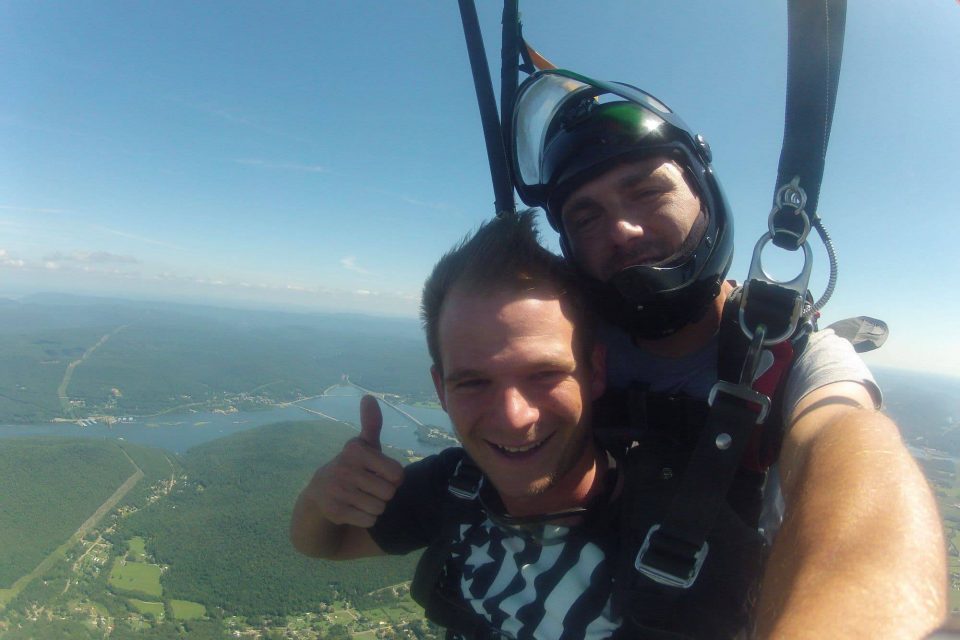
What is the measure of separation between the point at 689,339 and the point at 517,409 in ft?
2.34

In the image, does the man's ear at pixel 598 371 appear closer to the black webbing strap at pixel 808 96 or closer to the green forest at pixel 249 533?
the black webbing strap at pixel 808 96

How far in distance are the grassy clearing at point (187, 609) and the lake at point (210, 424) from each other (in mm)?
11512

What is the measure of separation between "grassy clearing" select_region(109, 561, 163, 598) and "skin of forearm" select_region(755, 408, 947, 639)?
20542 millimetres

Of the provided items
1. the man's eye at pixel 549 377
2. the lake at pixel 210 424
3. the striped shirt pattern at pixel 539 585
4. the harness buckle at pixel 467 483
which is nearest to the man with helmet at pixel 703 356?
the man's eye at pixel 549 377

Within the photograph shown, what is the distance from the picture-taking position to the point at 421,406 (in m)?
32.8

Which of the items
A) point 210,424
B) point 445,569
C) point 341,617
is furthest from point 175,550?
point 445,569

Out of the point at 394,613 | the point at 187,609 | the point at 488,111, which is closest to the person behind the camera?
the point at 488,111

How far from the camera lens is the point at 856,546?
68 centimetres

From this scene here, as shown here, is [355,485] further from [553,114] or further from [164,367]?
[164,367]

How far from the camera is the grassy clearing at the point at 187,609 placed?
44.7 ft

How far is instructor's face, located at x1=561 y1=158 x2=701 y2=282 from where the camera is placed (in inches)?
54.6

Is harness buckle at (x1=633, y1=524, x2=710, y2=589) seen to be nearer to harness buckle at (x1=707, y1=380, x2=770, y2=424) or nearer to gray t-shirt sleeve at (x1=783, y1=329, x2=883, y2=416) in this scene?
harness buckle at (x1=707, y1=380, x2=770, y2=424)

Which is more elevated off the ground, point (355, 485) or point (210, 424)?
point (355, 485)

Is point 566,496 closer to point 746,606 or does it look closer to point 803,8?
point 746,606
